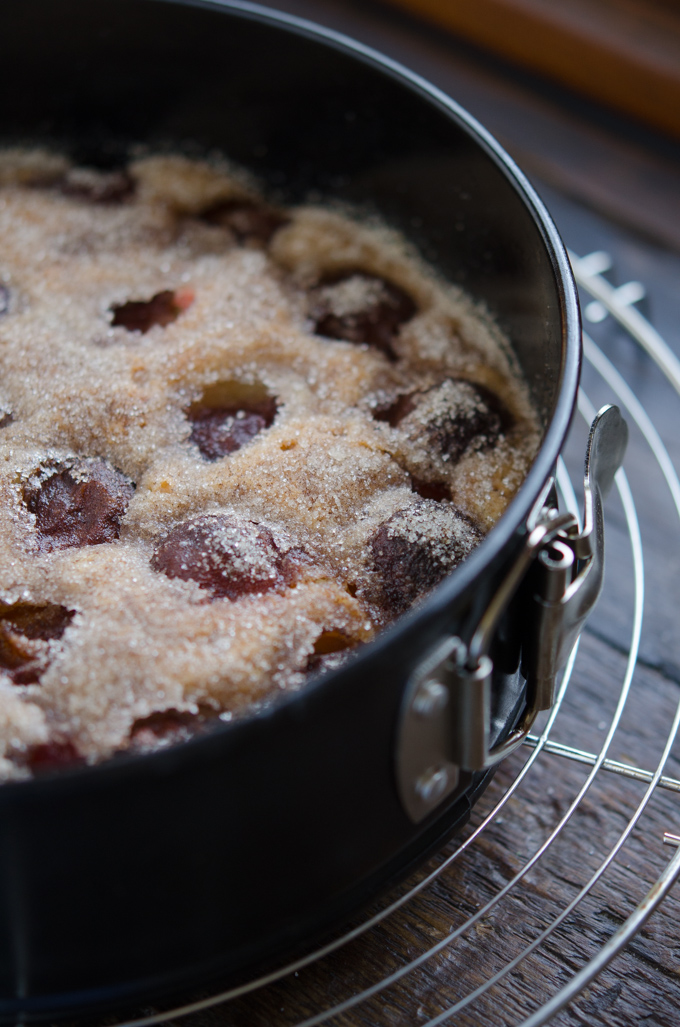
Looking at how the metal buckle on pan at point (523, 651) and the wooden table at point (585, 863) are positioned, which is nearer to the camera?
the metal buckle on pan at point (523, 651)

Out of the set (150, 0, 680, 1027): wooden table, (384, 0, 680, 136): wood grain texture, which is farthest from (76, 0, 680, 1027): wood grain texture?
(384, 0, 680, 136): wood grain texture

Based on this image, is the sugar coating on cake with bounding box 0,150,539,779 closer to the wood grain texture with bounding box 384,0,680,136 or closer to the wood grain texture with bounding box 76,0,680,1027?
the wood grain texture with bounding box 76,0,680,1027

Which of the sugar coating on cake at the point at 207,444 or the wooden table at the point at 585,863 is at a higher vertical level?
the sugar coating on cake at the point at 207,444

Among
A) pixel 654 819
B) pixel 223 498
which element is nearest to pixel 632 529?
pixel 654 819

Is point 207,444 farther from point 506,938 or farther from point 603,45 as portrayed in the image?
point 603,45

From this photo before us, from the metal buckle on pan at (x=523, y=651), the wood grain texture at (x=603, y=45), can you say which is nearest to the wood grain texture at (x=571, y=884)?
the metal buckle on pan at (x=523, y=651)

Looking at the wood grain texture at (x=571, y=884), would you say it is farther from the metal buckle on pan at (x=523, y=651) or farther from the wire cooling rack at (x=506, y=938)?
the metal buckle on pan at (x=523, y=651)
